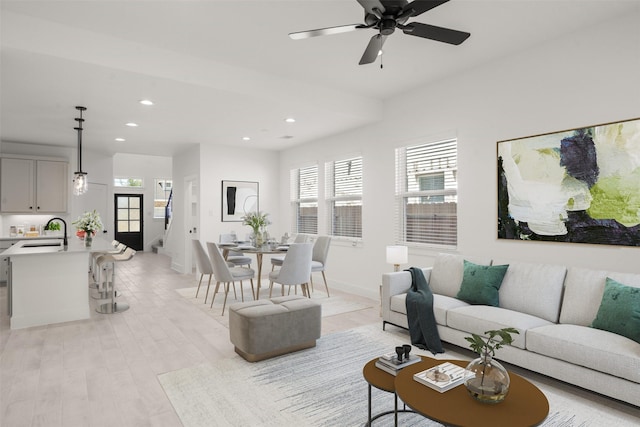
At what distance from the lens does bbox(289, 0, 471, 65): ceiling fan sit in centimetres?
228

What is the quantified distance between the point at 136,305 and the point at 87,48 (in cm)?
337

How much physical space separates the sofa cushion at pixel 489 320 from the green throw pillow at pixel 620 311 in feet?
1.33

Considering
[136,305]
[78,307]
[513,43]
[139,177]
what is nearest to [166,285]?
[136,305]

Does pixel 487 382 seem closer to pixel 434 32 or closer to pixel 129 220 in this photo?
pixel 434 32

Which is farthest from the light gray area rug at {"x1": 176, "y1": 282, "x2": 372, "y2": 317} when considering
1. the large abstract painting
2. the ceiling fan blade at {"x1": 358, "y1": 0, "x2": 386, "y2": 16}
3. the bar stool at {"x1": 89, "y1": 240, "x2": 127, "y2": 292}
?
the ceiling fan blade at {"x1": 358, "y1": 0, "x2": 386, "y2": 16}

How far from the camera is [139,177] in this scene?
1250 centimetres

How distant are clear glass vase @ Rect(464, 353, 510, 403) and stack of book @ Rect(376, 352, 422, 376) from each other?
0.43 m

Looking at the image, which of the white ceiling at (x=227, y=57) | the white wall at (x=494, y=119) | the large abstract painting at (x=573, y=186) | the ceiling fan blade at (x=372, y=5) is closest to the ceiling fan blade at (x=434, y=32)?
the ceiling fan blade at (x=372, y=5)

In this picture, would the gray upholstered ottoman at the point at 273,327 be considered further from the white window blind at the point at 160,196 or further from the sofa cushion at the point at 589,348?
the white window blind at the point at 160,196

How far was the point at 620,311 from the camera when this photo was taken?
2643 mm

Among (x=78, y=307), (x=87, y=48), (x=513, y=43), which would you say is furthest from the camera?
(x=78, y=307)

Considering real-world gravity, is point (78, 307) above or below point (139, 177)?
below

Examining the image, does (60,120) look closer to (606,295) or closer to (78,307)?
(78,307)

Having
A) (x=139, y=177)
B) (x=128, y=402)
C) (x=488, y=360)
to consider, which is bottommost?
(x=128, y=402)
